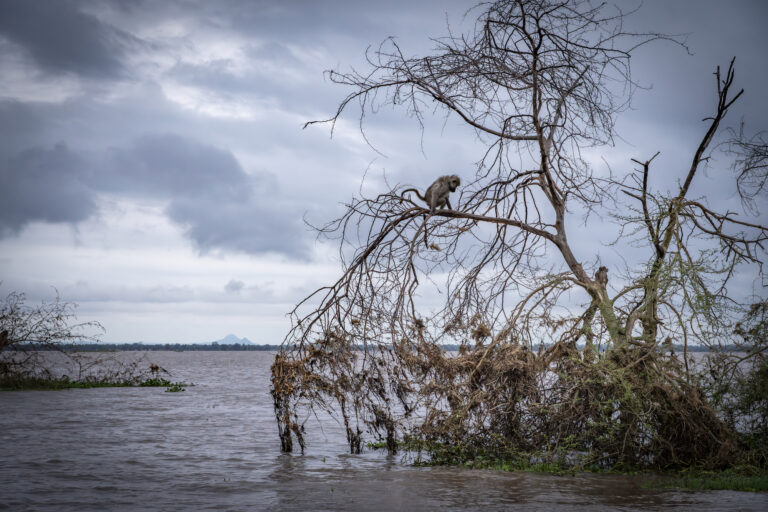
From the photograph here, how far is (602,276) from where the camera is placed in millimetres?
Result: 11930

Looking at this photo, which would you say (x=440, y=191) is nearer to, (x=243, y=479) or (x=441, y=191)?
(x=441, y=191)

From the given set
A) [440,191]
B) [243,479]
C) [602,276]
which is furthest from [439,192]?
[243,479]

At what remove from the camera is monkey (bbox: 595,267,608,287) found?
11898 mm

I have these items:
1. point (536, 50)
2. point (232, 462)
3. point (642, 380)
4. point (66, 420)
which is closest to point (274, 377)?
point (232, 462)

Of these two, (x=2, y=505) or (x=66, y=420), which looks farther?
Result: (x=66, y=420)

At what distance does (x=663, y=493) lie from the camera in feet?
31.5

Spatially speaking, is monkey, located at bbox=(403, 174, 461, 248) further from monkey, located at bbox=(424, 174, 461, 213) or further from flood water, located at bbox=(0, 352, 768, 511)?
flood water, located at bbox=(0, 352, 768, 511)

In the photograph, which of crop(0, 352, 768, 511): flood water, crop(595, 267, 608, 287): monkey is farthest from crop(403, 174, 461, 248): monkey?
crop(0, 352, 768, 511): flood water

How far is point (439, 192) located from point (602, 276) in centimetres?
330

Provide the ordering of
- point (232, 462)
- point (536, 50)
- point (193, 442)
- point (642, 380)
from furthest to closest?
1. point (193, 442)
2. point (232, 462)
3. point (536, 50)
4. point (642, 380)

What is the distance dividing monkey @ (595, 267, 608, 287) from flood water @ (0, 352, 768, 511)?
3.30 m

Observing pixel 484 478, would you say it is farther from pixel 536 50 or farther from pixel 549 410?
pixel 536 50

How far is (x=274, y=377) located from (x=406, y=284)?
2.82 m

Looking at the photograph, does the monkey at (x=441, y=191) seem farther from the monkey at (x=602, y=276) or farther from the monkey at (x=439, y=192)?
the monkey at (x=602, y=276)
